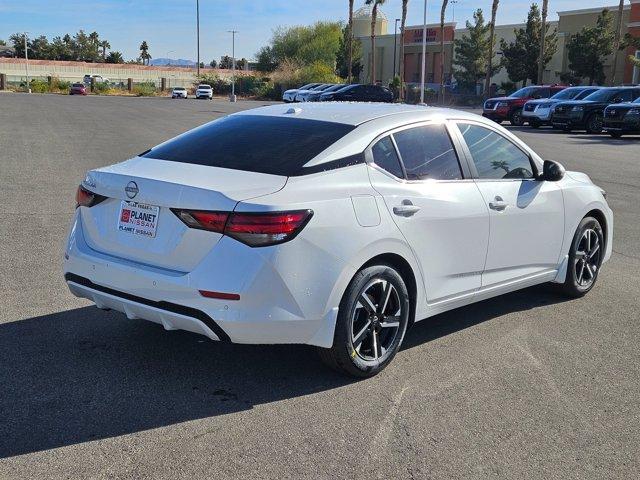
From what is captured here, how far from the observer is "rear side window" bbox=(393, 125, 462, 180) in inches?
195

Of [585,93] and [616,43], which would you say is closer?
[585,93]

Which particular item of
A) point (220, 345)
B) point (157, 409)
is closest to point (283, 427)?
point (157, 409)

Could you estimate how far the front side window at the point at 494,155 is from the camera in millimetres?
5520

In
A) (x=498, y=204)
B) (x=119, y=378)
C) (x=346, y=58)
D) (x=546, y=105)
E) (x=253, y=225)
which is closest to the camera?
(x=253, y=225)

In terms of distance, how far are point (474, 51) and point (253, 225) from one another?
3031 inches

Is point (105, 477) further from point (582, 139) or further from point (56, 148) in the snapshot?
point (582, 139)

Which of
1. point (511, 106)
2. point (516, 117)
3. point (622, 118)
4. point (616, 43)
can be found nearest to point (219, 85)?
→ point (616, 43)

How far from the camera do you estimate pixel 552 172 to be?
5.93m

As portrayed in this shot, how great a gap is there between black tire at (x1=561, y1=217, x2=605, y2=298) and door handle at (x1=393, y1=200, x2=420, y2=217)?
227 cm

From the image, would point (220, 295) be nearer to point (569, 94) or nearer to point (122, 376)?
point (122, 376)

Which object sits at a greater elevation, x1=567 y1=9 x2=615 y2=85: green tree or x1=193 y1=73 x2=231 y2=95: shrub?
x1=567 y1=9 x2=615 y2=85: green tree

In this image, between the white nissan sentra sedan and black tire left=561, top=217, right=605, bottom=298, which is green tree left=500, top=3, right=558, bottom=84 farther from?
the white nissan sentra sedan

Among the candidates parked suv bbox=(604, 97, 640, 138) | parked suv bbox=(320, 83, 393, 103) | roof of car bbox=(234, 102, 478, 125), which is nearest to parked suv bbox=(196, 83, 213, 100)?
parked suv bbox=(320, 83, 393, 103)

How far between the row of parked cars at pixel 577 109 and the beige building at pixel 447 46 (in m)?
30.3
